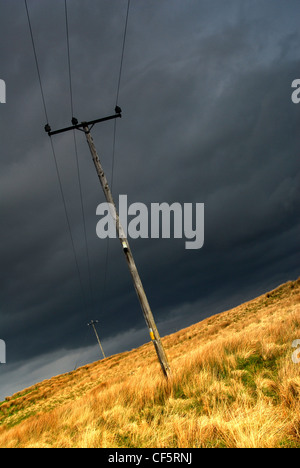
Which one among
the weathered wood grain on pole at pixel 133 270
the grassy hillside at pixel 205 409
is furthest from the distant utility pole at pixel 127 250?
the grassy hillside at pixel 205 409

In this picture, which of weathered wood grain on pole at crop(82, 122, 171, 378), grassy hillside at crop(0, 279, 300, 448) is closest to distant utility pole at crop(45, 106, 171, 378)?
weathered wood grain on pole at crop(82, 122, 171, 378)

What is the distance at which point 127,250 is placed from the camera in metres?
10.2

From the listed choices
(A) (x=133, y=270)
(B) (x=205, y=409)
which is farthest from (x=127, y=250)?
(B) (x=205, y=409)

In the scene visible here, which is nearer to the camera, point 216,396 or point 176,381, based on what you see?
point 216,396

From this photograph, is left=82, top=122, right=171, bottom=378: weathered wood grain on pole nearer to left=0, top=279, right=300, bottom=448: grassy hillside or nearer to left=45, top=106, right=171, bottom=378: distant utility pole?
left=45, top=106, right=171, bottom=378: distant utility pole

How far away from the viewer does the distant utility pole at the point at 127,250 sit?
369 inches

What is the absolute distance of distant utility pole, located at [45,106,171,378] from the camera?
9.38 m

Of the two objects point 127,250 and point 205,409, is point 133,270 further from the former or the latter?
point 205,409

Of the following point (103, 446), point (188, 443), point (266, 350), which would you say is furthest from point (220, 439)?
point (266, 350)

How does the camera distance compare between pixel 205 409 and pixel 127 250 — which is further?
pixel 127 250

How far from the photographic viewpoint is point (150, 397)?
23.1 ft
